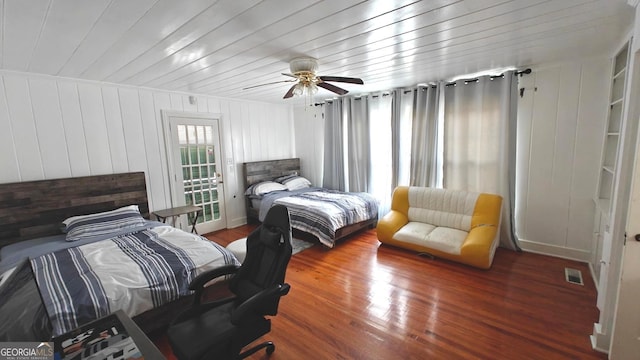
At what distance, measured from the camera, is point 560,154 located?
3.13 m

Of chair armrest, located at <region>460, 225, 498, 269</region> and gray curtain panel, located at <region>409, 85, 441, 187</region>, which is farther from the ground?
gray curtain panel, located at <region>409, 85, 441, 187</region>

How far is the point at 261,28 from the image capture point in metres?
1.86

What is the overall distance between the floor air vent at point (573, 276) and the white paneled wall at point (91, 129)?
15.2ft

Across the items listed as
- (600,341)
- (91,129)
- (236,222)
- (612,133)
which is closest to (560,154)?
(612,133)

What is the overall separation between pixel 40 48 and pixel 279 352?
2992 millimetres

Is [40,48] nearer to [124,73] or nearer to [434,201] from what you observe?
[124,73]

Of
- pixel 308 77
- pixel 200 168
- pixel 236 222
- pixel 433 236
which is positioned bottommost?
pixel 236 222

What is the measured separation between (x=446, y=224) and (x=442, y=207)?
0.24m

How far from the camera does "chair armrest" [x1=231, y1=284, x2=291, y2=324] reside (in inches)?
58.8

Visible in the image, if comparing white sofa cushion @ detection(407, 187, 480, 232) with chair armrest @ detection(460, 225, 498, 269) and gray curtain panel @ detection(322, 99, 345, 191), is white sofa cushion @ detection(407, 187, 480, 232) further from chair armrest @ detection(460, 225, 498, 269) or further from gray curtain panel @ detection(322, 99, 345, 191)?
gray curtain panel @ detection(322, 99, 345, 191)

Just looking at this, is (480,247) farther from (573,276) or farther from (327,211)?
(327,211)

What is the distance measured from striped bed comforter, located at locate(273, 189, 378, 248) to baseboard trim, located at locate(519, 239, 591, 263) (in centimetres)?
209

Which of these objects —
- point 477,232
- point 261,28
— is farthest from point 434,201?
point 261,28

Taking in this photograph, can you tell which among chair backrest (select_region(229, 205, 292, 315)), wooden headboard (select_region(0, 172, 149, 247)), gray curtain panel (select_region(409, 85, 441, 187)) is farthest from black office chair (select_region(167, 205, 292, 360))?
gray curtain panel (select_region(409, 85, 441, 187))
